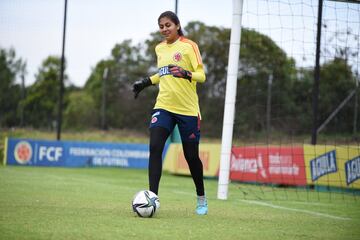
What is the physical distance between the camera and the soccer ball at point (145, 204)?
21.2 feet

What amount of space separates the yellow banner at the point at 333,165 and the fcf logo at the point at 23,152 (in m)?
10.5

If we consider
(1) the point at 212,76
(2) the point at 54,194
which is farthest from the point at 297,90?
(2) the point at 54,194

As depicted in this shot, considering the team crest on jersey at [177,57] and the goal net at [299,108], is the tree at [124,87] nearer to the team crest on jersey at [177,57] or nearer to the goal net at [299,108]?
the goal net at [299,108]

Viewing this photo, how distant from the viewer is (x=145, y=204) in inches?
255

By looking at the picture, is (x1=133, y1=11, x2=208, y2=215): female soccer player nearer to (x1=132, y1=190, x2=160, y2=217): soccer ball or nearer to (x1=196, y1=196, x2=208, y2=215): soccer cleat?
(x1=196, y1=196, x2=208, y2=215): soccer cleat

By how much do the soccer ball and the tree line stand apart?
8.43 meters

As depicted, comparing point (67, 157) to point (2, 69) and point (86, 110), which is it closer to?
point (86, 110)

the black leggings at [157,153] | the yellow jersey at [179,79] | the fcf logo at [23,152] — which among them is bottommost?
the fcf logo at [23,152]

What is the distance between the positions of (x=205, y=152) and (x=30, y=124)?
10795 millimetres

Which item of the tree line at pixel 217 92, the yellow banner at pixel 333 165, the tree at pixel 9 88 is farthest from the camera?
the tree at pixel 9 88

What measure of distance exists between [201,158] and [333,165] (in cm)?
524

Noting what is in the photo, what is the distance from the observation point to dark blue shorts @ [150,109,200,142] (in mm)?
6949

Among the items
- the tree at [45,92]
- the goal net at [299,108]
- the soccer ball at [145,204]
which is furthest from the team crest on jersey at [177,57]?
the tree at [45,92]

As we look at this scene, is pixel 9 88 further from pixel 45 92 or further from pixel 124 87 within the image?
pixel 45 92
